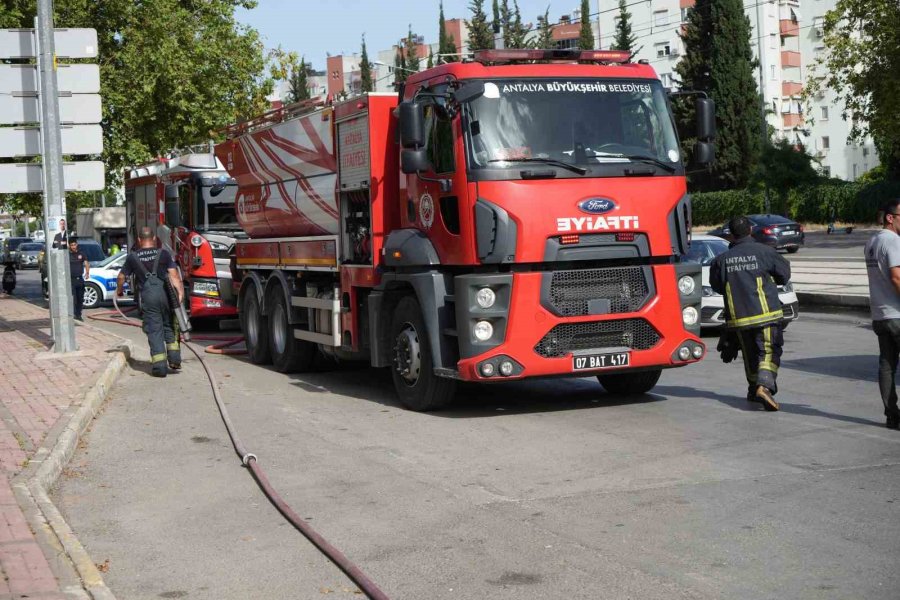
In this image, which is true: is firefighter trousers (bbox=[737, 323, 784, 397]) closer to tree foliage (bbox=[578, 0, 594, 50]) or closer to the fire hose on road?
the fire hose on road

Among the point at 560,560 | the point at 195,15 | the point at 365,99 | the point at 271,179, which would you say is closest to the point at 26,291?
the point at 195,15

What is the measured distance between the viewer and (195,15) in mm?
30547

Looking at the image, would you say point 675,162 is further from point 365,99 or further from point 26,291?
point 26,291

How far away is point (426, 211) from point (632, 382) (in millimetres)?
2672

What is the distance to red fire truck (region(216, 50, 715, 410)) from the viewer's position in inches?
394

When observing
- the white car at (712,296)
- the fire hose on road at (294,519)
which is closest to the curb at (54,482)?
the fire hose on road at (294,519)

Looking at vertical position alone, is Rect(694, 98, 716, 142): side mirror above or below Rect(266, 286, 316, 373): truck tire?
above

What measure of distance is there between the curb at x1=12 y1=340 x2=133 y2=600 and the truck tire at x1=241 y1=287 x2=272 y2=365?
10.1ft

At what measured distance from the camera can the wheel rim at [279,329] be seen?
14.5 meters

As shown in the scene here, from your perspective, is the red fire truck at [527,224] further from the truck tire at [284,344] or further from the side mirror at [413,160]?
the truck tire at [284,344]

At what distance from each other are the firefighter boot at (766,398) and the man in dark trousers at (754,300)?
39 mm

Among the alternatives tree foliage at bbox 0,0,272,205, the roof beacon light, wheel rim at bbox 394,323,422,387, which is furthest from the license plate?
tree foliage at bbox 0,0,272,205

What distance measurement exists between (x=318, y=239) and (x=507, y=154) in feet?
11.6

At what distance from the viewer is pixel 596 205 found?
10219mm
